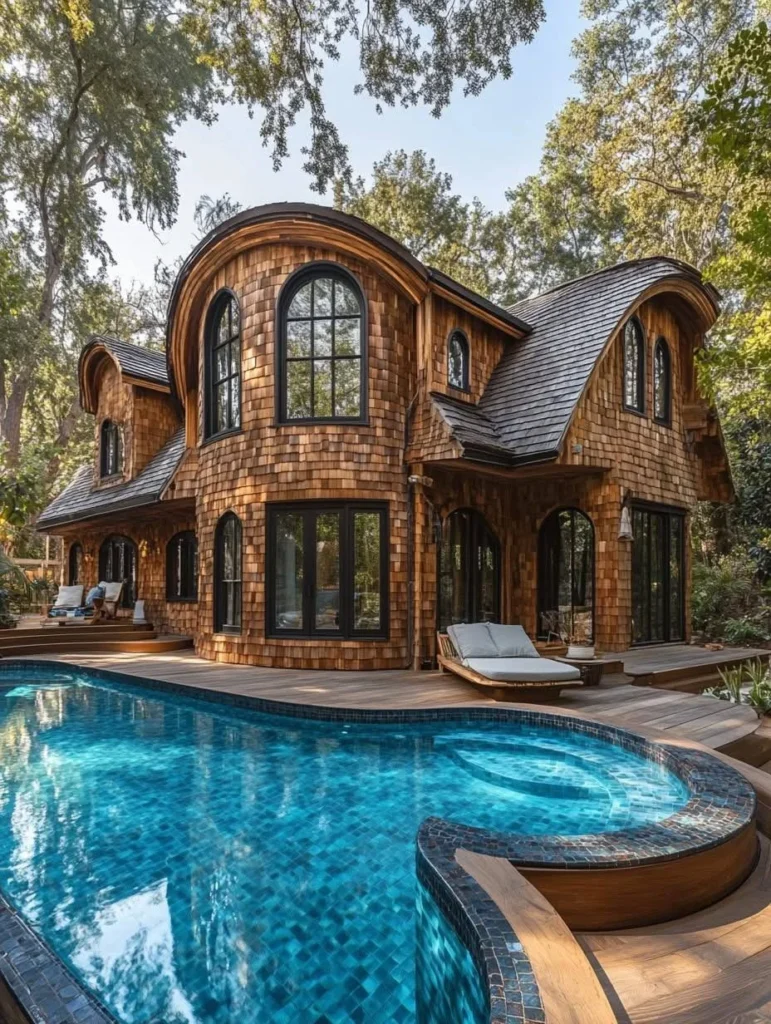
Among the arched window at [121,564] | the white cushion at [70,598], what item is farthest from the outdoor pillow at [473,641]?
the white cushion at [70,598]

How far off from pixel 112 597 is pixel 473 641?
8.99 meters

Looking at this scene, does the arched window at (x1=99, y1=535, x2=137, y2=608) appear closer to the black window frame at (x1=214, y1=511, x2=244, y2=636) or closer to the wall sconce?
the black window frame at (x1=214, y1=511, x2=244, y2=636)

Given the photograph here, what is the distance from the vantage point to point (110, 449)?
14547 millimetres

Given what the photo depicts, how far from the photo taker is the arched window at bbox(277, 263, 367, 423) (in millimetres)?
9336

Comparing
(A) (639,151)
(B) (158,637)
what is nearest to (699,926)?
(B) (158,637)

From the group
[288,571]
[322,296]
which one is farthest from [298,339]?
[288,571]

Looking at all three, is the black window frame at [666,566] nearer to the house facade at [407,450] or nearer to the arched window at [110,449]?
the house facade at [407,450]

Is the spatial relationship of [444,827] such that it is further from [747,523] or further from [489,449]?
[747,523]

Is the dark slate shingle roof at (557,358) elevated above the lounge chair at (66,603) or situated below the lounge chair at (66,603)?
above

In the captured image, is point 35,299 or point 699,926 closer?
point 699,926

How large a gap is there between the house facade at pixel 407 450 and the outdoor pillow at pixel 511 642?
1.27m

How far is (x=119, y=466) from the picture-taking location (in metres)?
14.2

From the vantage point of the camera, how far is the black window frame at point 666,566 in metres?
10.4

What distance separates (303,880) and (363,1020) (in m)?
1.05
